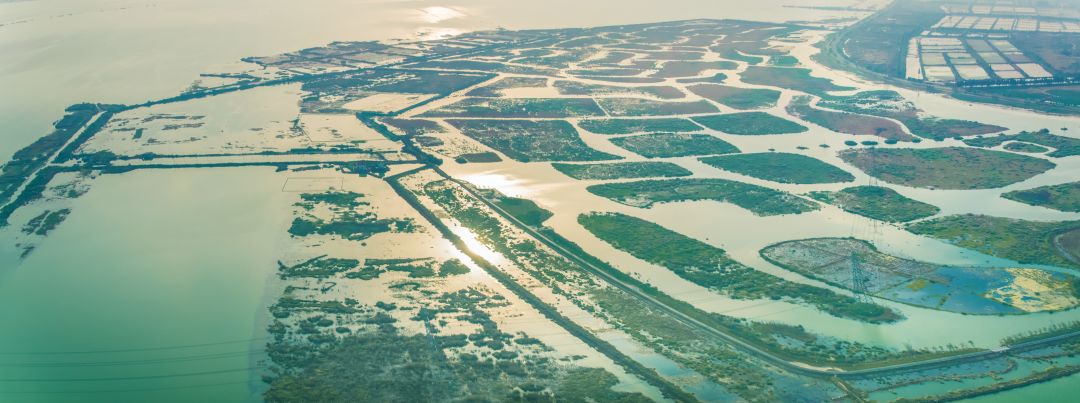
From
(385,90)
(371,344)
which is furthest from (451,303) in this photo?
(385,90)

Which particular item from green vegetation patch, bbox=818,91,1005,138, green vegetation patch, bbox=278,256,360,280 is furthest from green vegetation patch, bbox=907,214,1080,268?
green vegetation patch, bbox=278,256,360,280

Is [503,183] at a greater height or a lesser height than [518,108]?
lesser

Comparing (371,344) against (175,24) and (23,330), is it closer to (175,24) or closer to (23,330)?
Result: (23,330)

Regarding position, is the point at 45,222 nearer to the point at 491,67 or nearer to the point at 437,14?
the point at 491,67

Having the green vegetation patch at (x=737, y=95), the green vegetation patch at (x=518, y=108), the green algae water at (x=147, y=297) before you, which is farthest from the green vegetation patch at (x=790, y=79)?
the green algae water at (x=147, y=297)

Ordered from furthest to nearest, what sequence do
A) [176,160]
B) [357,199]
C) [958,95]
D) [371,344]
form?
[958,95] < [176,160] < [357,199] < [371,344]

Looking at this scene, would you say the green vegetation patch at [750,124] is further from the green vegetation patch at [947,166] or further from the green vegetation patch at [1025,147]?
the green vegetation patch at [1025,147]

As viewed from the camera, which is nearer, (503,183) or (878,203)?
(878,203)

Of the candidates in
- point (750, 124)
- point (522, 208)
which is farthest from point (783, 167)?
point (522, 208)
